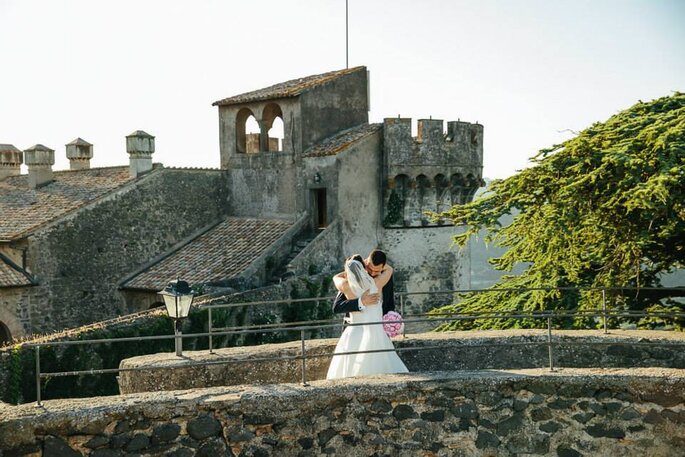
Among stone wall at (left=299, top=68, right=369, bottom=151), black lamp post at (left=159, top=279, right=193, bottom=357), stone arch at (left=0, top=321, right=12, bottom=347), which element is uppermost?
stone wall at (left=299, top=68, right=369, bottom=151)

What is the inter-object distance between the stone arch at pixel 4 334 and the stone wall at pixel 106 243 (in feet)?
1.59

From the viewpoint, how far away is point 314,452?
837cm

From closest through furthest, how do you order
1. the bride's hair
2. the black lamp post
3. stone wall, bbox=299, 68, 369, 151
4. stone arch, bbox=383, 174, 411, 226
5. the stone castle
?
the bride's hair, the black lamp post, the stone castle, stone wall, bbox=299, 68, 369, 151, stone arch, bbox=383, 174, 411, 226

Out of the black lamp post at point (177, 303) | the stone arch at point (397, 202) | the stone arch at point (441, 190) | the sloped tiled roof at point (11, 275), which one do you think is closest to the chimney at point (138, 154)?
the sloped tiled roof at point (11, 275)

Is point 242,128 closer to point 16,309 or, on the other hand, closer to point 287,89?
point 287,89

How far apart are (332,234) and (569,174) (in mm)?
12371

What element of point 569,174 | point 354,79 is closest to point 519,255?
point 569,174

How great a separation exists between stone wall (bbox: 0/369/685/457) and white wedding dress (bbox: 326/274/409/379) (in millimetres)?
774

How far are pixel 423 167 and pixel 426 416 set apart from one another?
62.0 feet

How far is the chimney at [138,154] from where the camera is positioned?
2684 cm

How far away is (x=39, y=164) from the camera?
99.3ft

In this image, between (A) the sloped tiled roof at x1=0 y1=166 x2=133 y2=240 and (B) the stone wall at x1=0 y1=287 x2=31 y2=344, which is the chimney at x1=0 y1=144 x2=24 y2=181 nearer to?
(A) the sloped tiled roof at x1=0 y1=166 x2=133 y2=240

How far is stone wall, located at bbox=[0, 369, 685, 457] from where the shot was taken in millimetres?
8102

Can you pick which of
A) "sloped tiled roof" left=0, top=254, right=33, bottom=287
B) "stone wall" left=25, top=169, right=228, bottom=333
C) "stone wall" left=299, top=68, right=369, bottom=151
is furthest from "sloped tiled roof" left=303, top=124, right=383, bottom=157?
"sloped tiled roof" left=0, top=254, right=33, bottom=287
